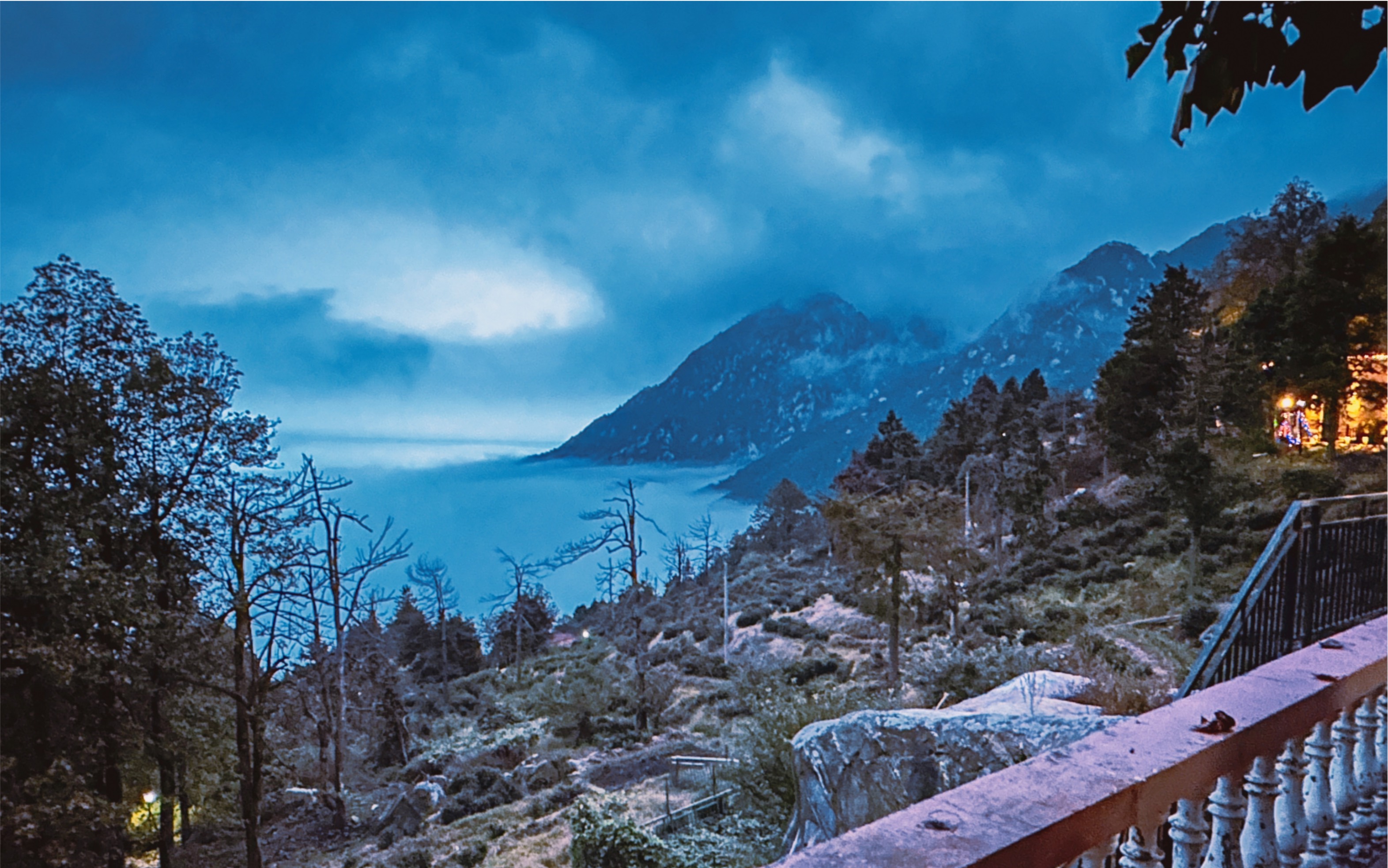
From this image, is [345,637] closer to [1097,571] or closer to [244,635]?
[244,635]

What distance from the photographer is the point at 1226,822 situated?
5.42ft

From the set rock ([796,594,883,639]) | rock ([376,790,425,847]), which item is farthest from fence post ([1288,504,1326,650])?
rock ([796,594,883,639])

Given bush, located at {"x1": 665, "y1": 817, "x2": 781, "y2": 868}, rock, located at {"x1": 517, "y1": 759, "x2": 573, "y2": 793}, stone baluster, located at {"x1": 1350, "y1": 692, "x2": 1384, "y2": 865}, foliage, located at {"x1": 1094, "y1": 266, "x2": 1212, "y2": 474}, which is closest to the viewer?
stone baluster, located at {"x1": 1350, "y1": 692, "x2": 1384, "y2": 865}

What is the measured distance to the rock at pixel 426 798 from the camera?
15.8m

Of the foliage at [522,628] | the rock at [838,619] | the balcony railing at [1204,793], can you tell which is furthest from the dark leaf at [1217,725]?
the foliage at [522,628]

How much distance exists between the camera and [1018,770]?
1.37m

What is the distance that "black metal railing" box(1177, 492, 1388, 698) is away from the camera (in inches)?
180

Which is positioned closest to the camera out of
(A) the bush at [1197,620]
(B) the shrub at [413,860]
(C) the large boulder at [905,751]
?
(C) the large boulder at [905,751]

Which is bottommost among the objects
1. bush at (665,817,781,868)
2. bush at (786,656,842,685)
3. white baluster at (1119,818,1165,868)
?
bush at (786,656,842,685)

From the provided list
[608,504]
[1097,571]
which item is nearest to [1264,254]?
[1097,571]

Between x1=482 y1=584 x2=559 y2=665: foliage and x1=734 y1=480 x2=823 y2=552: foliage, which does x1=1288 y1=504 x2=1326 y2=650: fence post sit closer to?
x1=482 y1=584 x2=559 y2=665: foliage

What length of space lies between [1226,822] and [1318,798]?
66 cm

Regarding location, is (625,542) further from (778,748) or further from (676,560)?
(778,748)

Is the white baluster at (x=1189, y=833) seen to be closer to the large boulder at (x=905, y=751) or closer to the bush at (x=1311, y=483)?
the large boulder at (x=905, y=751)
